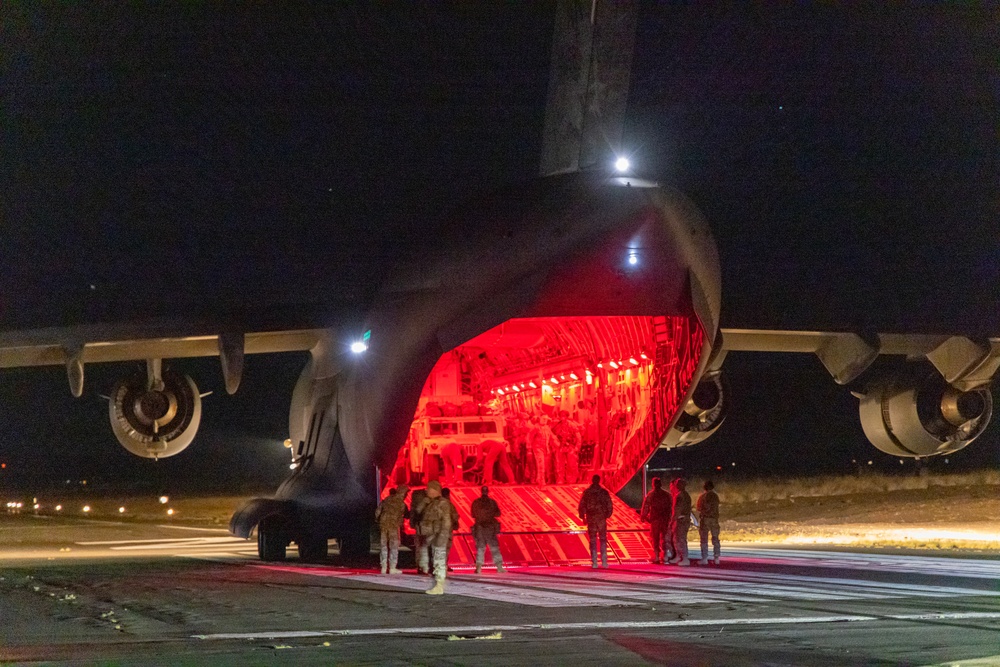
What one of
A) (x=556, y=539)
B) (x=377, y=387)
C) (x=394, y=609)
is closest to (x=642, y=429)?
(x=556, y=539)

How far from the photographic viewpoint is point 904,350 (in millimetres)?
20797

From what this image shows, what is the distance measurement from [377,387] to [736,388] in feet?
217

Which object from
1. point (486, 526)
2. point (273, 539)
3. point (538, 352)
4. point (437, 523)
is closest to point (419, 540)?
point (486, 526)

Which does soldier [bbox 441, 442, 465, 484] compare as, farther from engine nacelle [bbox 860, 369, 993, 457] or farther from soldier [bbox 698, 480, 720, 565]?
engine nacelle [bbox 860, 369, 993, 457]

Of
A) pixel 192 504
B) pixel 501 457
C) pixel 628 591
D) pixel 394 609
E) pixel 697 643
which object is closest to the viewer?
pixel 697 643

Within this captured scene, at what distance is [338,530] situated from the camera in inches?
768

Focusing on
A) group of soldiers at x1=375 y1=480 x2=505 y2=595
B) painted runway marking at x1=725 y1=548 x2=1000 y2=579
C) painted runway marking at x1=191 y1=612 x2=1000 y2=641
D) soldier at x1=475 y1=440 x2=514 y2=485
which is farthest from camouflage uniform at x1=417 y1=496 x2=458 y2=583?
soldier at x1=475 y1=440 x2=514 y2=485

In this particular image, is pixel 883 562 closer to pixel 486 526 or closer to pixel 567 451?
pixel 567 451

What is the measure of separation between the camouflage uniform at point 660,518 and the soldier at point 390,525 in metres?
3.93

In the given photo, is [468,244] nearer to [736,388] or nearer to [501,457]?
[501,457]

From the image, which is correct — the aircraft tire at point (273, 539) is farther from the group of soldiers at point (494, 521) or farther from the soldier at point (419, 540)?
the soldier at point (419, 540)

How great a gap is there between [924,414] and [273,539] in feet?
36.6

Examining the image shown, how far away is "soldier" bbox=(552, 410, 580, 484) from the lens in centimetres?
2150

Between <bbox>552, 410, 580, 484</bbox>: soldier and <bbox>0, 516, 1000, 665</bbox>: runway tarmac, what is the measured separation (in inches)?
138
